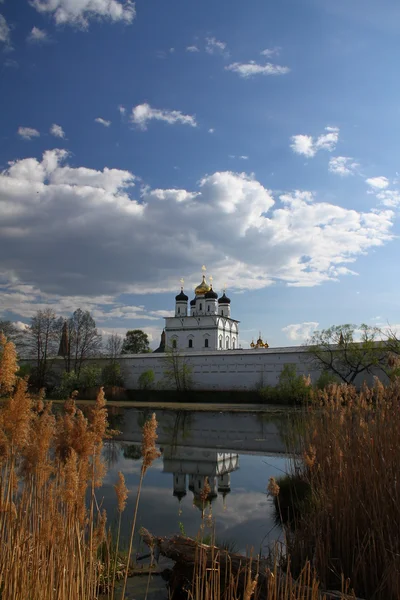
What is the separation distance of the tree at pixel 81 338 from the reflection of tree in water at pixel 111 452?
99.7 ft

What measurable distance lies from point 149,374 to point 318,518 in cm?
4092

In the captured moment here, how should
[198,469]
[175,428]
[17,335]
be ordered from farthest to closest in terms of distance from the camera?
[17,335], [175,428], [198,469]

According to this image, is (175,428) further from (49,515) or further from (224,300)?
(224,300)

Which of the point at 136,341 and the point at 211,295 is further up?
the point at 211,295

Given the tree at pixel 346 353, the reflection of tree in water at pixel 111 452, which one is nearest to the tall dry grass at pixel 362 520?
the reflection of tree in water at pixel 111 452

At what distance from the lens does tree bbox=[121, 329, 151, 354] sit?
7144 cm

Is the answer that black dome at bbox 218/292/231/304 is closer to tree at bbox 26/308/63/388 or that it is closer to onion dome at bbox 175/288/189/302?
onion dome at bbox 175/288/189/302

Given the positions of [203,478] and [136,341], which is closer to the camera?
[203,478]

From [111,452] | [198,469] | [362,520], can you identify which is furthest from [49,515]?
[111,452]

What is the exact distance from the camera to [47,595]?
9.12 feet

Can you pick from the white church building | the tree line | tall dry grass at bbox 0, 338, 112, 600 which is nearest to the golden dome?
the white church building

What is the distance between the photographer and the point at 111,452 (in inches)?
539

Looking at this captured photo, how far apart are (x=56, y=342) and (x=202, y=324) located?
24.5 meters

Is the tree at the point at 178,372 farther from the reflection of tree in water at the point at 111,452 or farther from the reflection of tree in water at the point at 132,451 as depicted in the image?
the reflection of tree in water at the point at 132,451
